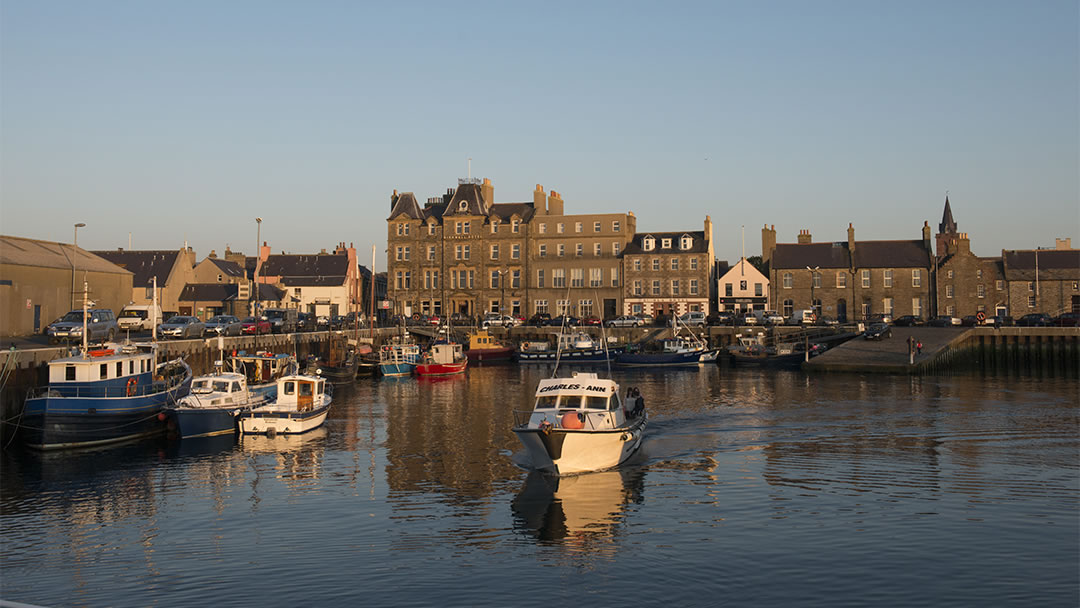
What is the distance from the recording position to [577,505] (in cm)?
2641

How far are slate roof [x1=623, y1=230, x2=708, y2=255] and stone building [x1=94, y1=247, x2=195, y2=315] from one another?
49.9 metres

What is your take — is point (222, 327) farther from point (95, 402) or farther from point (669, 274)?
point (669, 274)

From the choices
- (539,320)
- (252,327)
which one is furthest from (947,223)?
(252,327)

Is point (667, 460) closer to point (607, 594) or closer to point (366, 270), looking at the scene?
point (607, 594)

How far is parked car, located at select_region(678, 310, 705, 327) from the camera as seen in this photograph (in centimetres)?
9344

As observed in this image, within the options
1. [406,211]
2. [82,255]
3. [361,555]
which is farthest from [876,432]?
[406,211]

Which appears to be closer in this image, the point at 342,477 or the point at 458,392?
the point at 342,477

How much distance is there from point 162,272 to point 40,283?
3867 cm

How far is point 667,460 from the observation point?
33688mm

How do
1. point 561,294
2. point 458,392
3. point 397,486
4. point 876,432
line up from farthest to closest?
point 561,294 → point 458,392 → point 876,432 → point 397,486

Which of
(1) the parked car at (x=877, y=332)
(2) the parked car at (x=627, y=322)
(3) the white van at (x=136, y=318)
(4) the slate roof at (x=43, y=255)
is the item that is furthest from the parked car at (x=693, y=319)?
(4) the slate roof at (x=43, y=255)

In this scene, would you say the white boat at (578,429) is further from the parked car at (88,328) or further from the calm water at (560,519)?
the parked car at (88,328)

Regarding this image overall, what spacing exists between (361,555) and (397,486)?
7.84m

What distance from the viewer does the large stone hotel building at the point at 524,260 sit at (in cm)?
10388
